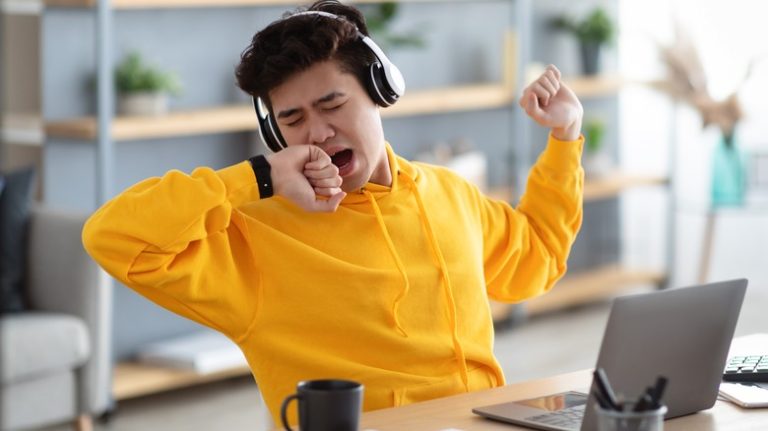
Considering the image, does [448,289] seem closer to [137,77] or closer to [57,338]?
[57,338]

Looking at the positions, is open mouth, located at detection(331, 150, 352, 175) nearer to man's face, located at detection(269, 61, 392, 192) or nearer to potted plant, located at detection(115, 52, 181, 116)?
man's face, located at detection(269, 61, 392, 192)

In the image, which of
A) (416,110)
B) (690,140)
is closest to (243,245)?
(416,110)

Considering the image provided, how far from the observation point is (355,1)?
4.71m

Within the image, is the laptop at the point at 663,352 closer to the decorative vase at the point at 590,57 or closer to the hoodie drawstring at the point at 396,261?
the hoodie drawstring at the point at 396,261

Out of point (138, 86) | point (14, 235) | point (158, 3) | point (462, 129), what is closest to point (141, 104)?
point (138, 86)

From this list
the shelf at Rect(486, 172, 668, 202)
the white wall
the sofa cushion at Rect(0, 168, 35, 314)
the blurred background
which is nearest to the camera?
the sofa cushion at Rect(0, 168, 35, 314)

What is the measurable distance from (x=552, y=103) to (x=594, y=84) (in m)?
3.66

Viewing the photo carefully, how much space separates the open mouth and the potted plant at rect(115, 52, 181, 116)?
238 centimetres

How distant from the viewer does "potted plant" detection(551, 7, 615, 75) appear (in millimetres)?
5523

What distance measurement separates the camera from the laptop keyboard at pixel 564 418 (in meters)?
1.59

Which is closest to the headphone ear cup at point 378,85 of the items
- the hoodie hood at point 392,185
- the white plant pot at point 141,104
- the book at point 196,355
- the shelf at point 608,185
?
the hoodie hood at point 392,185

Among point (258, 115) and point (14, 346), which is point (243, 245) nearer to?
point (258, 115)

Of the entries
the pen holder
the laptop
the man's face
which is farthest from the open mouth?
the pen holder

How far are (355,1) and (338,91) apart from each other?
300 cm
